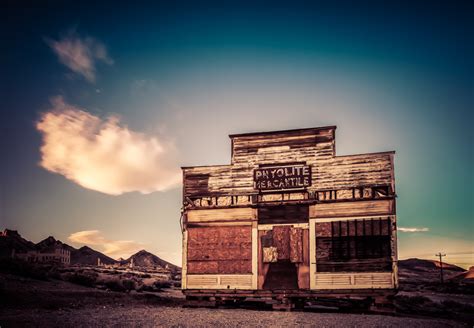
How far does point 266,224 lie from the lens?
78.4 ft

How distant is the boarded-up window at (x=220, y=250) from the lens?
78.2 feet

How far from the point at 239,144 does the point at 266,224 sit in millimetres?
5068

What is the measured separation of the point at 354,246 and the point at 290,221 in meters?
3.60

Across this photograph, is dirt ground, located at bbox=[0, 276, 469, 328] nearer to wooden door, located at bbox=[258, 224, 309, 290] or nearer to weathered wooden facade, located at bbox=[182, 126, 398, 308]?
weathered wooden facade, located at bbox=[182, 126, 398, 308]

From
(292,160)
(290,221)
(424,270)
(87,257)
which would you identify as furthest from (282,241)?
(424,270)

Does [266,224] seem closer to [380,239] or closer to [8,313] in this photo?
[380,239]

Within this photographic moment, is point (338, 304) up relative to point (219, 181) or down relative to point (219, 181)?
down

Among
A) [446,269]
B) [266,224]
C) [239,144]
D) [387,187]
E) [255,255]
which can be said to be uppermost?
[239,144]

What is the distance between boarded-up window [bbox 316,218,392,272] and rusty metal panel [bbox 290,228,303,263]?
89 centimetres

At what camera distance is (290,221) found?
23.6m

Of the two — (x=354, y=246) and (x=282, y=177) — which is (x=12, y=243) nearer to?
(x=282, y=177)

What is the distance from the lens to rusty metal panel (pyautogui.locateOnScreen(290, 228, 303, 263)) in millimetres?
22984

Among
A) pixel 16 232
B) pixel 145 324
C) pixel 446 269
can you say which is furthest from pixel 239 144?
pixel 446 269

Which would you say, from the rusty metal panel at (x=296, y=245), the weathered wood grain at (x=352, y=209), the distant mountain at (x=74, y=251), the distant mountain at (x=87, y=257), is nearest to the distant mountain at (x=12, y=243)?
the distant mountain at (x=74, y=251)
